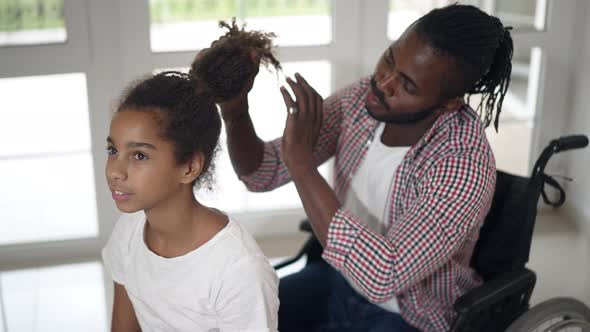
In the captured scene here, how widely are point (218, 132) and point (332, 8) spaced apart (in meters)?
1.48

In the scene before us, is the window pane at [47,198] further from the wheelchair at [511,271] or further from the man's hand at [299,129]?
the wheelchair at [511,271]

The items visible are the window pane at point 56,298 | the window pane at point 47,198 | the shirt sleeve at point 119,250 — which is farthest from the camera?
the window pane at point 47,198

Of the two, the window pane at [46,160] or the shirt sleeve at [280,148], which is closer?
the shirt sleeve at [280,148]

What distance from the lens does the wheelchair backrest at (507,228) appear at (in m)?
1.61

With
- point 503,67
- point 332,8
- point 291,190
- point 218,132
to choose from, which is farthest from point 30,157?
point 503,67

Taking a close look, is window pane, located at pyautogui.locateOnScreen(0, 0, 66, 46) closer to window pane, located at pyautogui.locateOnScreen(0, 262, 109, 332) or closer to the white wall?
window pane, located at pyautogui.locateOnScreen(0, 262, 109, 332)

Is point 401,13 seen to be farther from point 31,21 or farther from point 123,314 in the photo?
point 123,314

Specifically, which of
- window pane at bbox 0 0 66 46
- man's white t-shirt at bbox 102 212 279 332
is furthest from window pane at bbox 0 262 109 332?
man's white t-shirt at bbox 102 212 279 332

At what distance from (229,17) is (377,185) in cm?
119

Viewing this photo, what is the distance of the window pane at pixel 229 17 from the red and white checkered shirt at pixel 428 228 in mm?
1027

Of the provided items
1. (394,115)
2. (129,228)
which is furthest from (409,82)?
(129,228)

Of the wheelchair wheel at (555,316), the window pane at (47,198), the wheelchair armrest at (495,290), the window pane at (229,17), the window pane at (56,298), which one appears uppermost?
the window pane at (229,17)

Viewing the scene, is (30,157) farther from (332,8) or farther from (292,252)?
(332,8)


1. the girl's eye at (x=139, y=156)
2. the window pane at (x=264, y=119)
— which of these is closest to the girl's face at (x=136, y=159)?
the girl's eye at (x=139, y=156)
